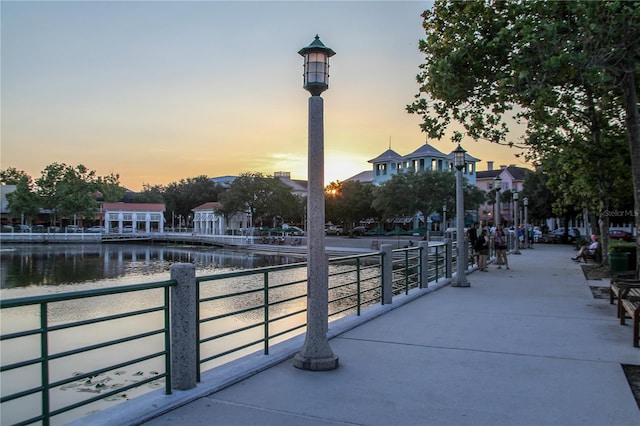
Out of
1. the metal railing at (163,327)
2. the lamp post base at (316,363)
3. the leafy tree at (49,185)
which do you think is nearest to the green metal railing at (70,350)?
the metal railing at (163,327)

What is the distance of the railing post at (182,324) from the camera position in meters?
4.53

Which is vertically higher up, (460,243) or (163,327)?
(460,243)

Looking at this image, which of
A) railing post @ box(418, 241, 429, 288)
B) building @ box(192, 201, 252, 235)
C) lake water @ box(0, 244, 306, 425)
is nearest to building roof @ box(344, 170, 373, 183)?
building @ box(192, 201, 252, 235)

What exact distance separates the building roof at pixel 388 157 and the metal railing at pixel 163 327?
50213 mm

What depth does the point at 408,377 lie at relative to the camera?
521 cm

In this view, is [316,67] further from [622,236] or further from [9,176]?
[9,176]

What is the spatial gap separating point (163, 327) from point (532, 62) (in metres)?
10.1

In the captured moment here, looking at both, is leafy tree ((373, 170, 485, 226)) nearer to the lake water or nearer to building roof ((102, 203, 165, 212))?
the lake water

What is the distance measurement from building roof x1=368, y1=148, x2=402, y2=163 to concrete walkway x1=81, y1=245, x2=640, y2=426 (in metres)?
61.9

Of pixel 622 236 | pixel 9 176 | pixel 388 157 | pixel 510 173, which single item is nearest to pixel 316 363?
pixel 622 236

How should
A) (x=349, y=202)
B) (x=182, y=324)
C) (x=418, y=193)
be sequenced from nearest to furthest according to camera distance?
(x=182, y=324) → (x=418, y=193) → (x=349, y=202)

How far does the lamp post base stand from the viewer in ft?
17.7

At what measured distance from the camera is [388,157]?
70250 mm

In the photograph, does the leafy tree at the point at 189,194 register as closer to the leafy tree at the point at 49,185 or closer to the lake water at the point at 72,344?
the leafy tree at the point at 49,185
